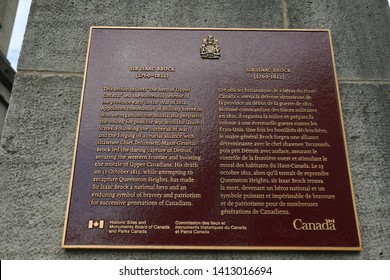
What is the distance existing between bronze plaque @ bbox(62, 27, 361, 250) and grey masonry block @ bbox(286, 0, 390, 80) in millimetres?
238

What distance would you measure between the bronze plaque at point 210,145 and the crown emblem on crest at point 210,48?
1 centimetres

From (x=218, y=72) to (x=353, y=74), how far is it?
1542mm

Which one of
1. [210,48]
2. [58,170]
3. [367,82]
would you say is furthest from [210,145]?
[367,82]

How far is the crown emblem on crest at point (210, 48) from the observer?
3878mm

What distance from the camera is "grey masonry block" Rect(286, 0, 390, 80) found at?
400cm

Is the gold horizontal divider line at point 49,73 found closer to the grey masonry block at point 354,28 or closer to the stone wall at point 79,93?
the stone wall at point 79,93

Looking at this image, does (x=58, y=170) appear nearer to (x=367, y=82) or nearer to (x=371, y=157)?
(x=371, y=157)

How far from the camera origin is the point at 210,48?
3.93 metres

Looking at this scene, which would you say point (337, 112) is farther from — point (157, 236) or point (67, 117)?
point (67, 117)

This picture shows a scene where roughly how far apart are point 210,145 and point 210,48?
46.1 inches

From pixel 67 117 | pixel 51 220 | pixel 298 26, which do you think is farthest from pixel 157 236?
pixel 298 26

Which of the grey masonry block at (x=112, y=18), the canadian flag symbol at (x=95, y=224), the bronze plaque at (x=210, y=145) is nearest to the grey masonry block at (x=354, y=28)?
the bronze plaque at (x=210, y=145)

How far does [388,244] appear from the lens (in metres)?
3.25

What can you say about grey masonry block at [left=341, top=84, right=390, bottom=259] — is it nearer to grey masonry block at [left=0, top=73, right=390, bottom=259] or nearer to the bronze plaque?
grey masonry block at [left=0, top=73, right=390, bottom=259]
